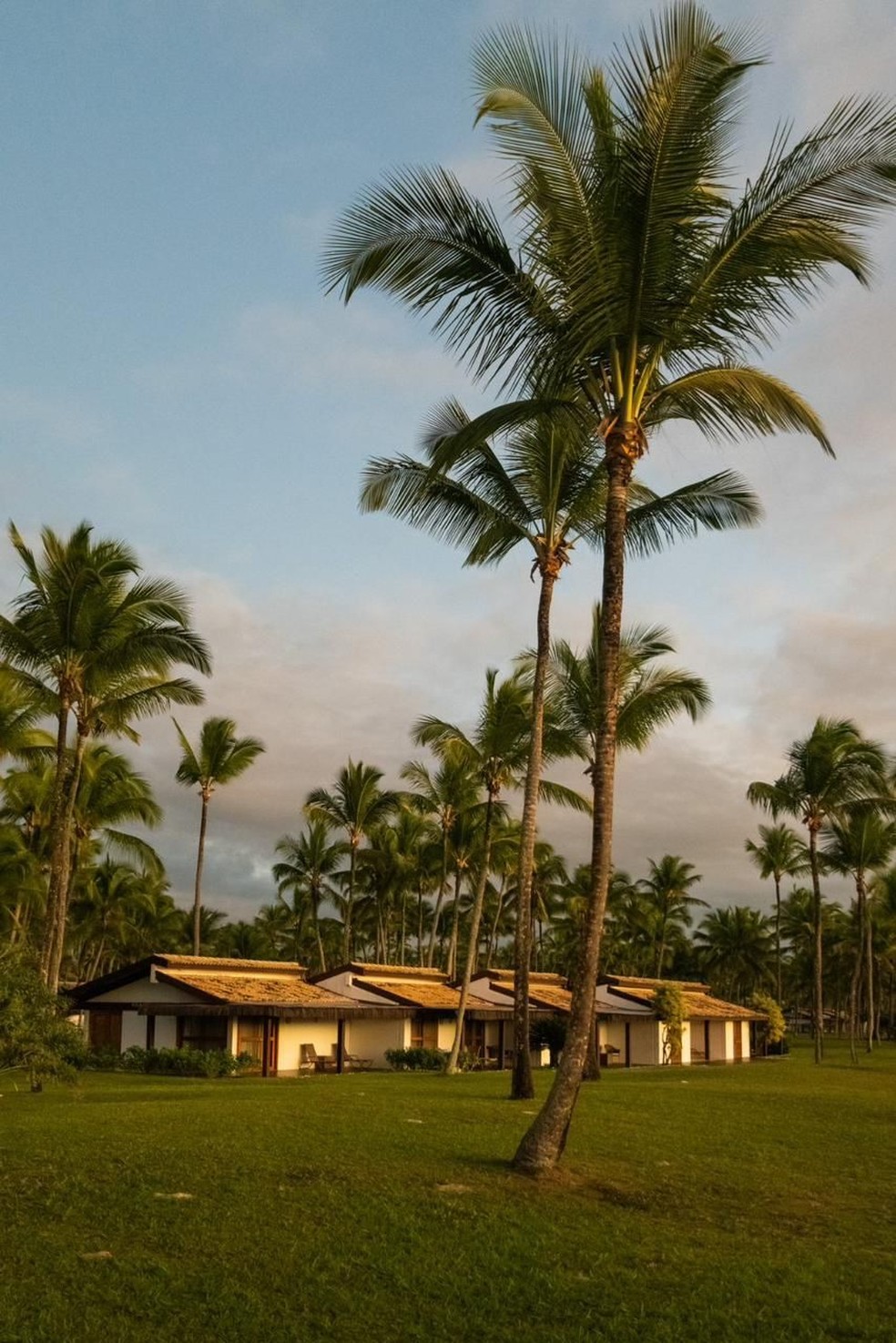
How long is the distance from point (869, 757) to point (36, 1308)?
122ft

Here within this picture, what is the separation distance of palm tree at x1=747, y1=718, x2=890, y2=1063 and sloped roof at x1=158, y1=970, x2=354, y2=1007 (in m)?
16.6

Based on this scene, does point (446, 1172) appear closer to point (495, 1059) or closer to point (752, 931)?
point (495, 1059)

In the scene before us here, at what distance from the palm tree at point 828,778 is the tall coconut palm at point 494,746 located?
1215 cm

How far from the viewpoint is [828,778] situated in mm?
40781

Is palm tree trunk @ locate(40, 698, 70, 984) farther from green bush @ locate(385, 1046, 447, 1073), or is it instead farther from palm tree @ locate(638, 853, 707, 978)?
palm tree @ locate(638, 853, 707, 978)

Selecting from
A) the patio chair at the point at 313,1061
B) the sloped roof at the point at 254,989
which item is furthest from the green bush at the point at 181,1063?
the patio chair at the point at 313,1061

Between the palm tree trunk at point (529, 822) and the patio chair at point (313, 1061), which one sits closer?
the palm tree trunk at point (529, 822)

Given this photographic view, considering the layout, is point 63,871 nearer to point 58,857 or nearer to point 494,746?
point 58,857

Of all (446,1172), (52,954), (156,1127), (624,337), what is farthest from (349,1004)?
(624,337)

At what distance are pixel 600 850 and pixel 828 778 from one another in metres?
30.8

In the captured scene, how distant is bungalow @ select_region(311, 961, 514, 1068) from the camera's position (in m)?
38.4

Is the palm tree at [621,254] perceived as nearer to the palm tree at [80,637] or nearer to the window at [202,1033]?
the palm tree at [80,637]

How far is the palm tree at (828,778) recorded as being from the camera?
40750mm

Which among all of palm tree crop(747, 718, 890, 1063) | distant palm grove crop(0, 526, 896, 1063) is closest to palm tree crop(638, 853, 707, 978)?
distant palm grove crop(0, 526, 896, 1063)
